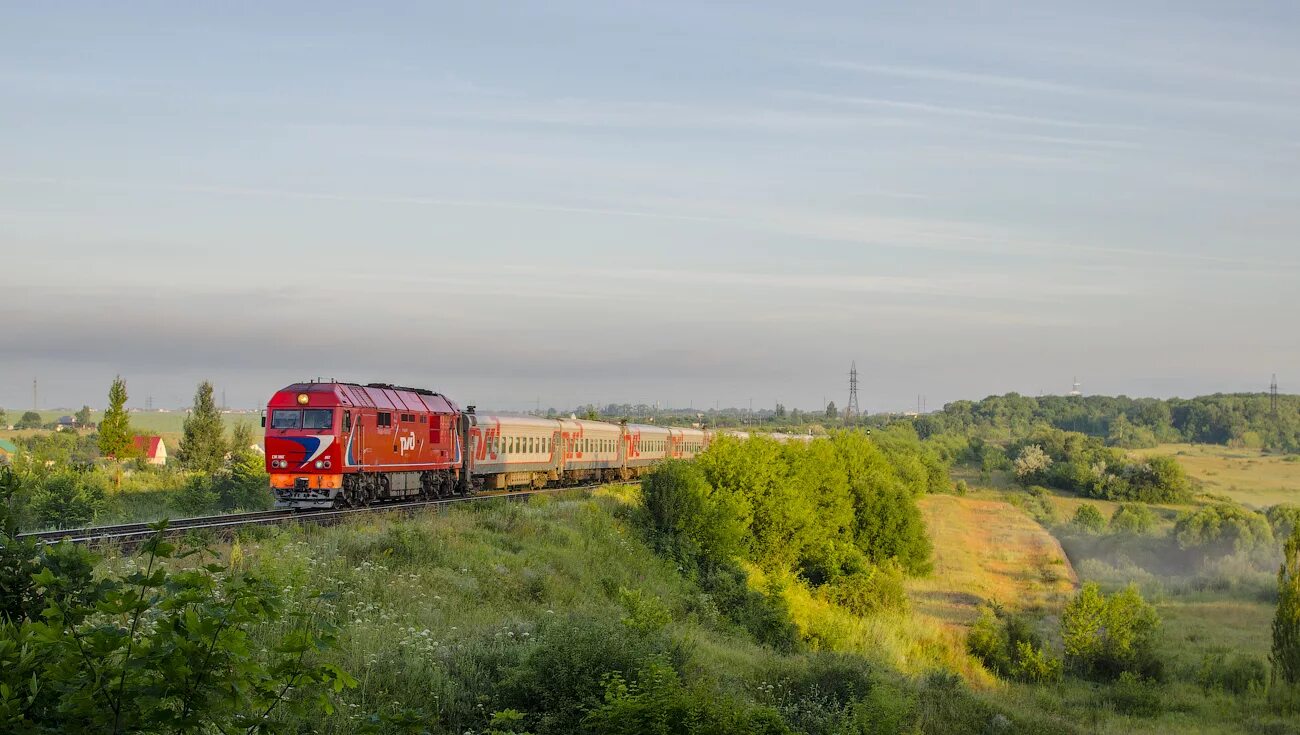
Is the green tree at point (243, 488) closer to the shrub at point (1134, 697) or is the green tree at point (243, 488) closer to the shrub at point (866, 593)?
the shrub at point (866, 593)

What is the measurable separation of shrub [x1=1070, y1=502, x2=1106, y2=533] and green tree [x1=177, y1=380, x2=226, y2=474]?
77.7 m

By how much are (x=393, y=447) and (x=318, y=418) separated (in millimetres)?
3666

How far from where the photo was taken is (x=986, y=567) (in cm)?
7300

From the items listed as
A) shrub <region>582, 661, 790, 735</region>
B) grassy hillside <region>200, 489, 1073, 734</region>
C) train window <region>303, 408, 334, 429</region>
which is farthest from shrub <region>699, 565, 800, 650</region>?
shrub <region>582, 661, 790, 735</region>

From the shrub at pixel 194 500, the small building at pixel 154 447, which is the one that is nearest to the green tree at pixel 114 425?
the shrub at pixel 194 500

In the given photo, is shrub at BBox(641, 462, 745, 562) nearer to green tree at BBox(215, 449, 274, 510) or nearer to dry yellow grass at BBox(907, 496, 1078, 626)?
dry yellow grass at BBox(907, 496, 1078, 626)

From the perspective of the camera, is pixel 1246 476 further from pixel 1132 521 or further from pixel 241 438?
pixel 241 438

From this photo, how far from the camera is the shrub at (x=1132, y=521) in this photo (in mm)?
101750

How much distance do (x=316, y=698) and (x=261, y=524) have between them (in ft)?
59.8

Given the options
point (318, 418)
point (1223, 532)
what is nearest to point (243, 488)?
point (318, 418)

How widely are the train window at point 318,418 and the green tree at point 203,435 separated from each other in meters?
50.3

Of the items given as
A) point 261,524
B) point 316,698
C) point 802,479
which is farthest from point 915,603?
point 316,698

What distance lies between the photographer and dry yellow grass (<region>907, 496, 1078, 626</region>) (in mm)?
57531

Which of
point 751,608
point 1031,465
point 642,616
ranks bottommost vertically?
point 1031,465
